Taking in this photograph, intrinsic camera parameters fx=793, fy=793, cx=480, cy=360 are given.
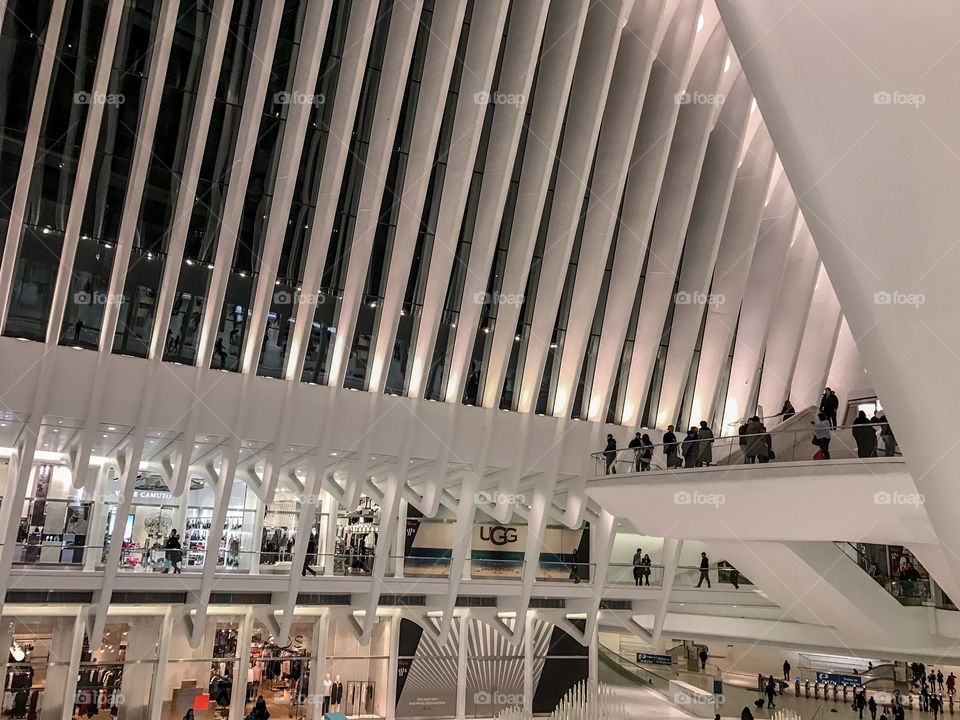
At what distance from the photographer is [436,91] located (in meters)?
20.0

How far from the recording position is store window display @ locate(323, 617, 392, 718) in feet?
85.7

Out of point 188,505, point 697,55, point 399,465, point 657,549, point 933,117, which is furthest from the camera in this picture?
point 657,549

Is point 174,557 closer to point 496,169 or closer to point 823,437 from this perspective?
point 496,169

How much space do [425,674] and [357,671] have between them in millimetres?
2436

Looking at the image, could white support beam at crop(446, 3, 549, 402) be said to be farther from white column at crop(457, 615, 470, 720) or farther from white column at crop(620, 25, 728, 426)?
white column at crop(457, 615, 470, 720)

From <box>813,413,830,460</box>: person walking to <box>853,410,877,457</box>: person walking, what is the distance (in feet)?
1.86

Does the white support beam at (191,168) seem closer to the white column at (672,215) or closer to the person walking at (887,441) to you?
the white column at (672,215)

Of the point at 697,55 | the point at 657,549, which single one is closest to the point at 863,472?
the point at 697,55

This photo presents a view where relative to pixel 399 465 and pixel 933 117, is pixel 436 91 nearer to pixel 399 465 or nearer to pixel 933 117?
pixel 399 465

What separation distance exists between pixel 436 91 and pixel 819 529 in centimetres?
1352

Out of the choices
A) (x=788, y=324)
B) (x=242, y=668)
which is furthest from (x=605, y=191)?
(x=242, y=668)

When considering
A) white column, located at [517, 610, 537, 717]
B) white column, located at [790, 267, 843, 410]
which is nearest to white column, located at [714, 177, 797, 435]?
white column, located at [790, 267, 843, 410]

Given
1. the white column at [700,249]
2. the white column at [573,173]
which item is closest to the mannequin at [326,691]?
the white column at [573,173]

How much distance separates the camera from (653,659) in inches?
1193
